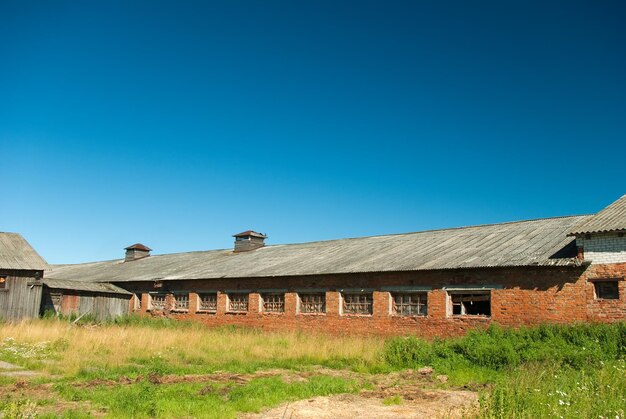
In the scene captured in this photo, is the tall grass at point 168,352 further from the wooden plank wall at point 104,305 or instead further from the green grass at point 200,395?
the wooden plank wall at point 104,305

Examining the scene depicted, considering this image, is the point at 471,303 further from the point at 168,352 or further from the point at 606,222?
the point at 168,352

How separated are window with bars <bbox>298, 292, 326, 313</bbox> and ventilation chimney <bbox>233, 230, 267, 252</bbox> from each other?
39.1ft

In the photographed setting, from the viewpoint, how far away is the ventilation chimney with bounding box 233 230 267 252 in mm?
34562

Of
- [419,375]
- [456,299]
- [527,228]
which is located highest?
[527,228]

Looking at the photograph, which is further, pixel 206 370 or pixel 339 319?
pixel 339 319

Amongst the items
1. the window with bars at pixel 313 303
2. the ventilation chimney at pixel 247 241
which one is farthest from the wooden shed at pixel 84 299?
the window with bars at pixel 313 303

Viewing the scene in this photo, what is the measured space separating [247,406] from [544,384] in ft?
16.4

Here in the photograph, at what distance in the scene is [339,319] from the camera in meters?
21.2

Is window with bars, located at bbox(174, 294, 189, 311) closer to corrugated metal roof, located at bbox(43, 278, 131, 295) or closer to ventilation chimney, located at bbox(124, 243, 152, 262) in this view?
corrugated metal roof, located at bbox(43, 278, 131, 295)

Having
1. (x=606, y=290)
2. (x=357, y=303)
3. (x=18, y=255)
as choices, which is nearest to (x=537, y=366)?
(x=606, y=290)

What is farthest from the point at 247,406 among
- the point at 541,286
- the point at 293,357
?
the point at 541,286

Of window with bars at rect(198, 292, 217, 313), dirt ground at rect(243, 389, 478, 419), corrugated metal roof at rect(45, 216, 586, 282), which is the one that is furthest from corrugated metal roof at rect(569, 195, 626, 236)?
window with bars at rect(198, 292, 217, 313)

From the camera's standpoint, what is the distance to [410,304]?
19.6 m

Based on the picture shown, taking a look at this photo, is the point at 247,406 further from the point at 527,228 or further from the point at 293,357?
the point at 527,228
